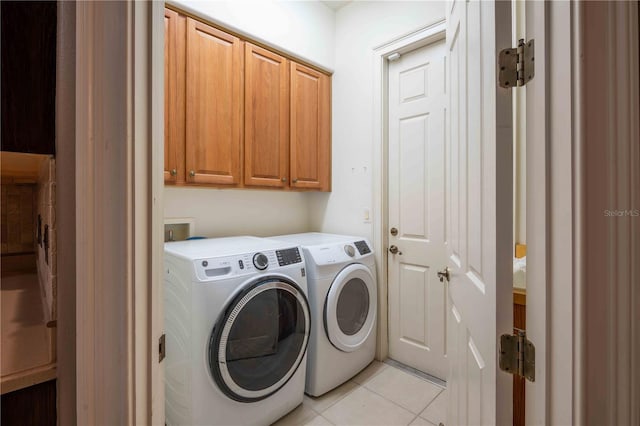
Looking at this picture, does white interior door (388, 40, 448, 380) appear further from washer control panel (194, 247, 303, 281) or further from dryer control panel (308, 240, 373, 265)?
washer control panel (194, 247, 303, 281)

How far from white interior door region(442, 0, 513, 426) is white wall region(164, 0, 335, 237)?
4.55ft

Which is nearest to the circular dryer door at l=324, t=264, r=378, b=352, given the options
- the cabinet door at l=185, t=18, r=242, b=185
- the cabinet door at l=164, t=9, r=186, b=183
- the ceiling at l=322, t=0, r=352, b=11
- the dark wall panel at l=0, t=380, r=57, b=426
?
the cabinet door at l=185, t=18, r=242, b=185

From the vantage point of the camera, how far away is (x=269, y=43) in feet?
6.98

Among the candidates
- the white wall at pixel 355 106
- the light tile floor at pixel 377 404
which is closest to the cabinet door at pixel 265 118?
the white wall at pixel 355 106

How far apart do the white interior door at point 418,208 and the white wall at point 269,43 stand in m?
0.70

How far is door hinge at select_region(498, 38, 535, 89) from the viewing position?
24.0 inches

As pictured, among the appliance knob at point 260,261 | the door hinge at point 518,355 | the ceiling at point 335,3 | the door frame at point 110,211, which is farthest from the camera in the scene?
the ceiling at point 335,3

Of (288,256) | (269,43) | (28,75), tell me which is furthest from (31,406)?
(269,43)

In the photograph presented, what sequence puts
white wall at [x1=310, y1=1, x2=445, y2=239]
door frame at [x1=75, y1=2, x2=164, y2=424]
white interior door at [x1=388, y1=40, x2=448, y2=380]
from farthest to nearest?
white wall at [x1=310, y1=1, x2=445, y2=239] < white interior door at [x1=388, y1=40, x2=448, y2=380] < door frame at [x1=75, y1=2, x2=164, y2=424]

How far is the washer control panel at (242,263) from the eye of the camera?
137 cm

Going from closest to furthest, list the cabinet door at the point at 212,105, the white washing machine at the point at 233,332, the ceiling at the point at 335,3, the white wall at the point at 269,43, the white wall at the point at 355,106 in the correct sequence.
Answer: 1. the white washing machine at the point at 233,332
2. the cabinet door at the point at 212,105
3. the white wall at the point at 269,43
4. the white wall at the point at 355,106
5. the ceiling at the point at 335,3

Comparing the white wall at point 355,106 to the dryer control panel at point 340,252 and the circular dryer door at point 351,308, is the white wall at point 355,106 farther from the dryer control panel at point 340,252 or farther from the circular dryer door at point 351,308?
the circular dryer door at point 351,308

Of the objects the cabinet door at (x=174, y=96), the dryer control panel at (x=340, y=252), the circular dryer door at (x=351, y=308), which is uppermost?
the cabinet door at (x=174, y=96)

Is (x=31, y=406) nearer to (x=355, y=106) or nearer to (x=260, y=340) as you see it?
(x=260, y=340)
